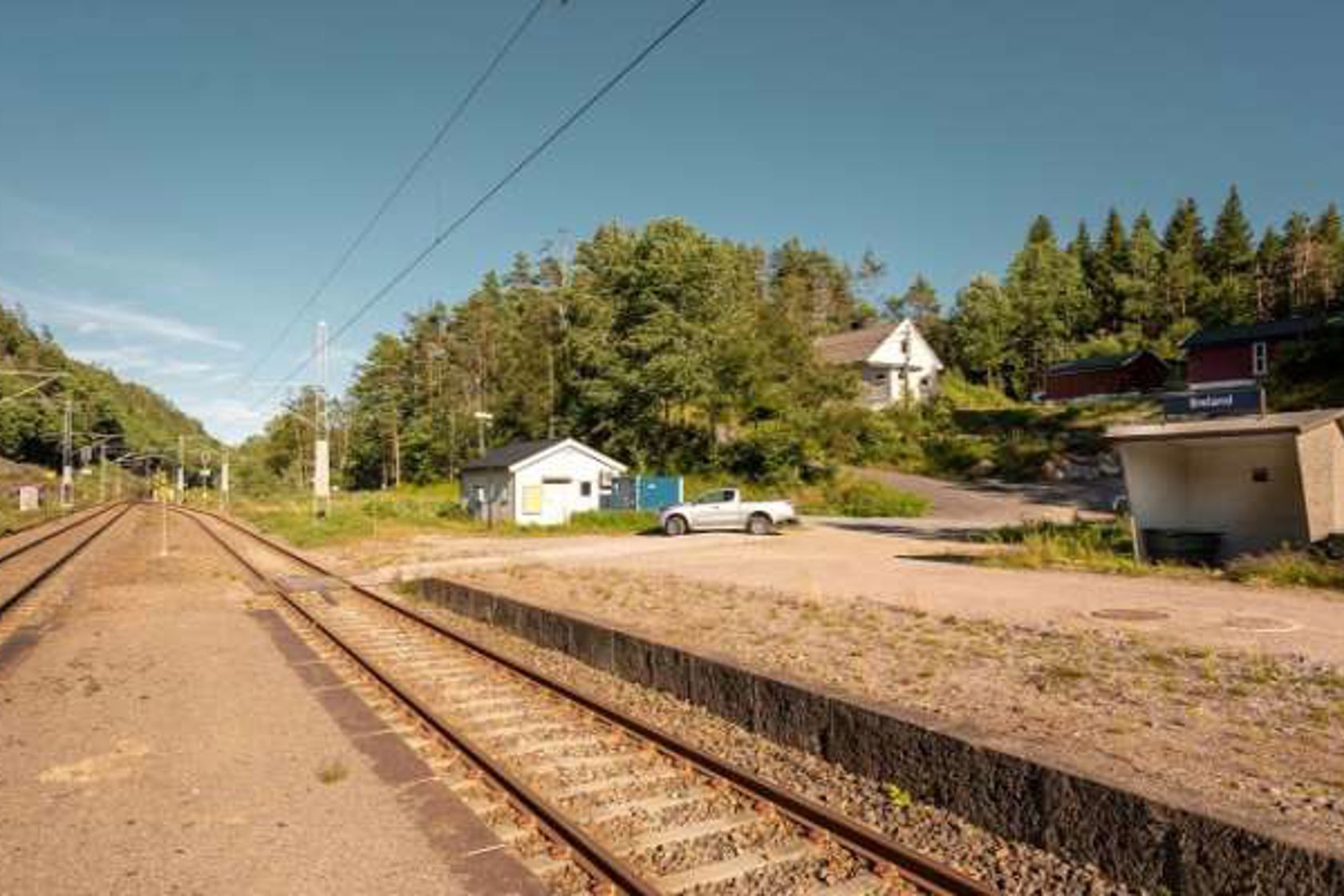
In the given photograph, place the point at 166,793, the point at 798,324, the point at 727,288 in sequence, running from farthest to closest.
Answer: the point at 727,288 → the point at 798,324 → the point at 166,793

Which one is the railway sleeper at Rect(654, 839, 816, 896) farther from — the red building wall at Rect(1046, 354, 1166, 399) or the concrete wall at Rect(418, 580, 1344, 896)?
the red building wall at Rect(1046, 354, 1166, 399)

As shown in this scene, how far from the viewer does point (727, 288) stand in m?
55.4

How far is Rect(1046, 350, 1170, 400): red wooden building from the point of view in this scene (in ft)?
207

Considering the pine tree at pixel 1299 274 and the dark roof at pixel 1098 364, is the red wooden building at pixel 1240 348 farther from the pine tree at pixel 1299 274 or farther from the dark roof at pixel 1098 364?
the pine tree at pixel 1299 274

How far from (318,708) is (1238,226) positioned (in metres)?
104

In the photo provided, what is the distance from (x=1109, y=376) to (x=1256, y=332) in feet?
42.5

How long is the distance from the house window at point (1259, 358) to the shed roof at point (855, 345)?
24257mm

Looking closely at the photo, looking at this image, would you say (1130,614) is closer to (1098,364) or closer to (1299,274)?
(1098,364)

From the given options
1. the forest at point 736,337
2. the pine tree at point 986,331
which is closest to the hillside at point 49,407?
the forest at point 736,337

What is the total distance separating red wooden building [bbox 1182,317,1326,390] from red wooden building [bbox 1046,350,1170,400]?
8.35 metres

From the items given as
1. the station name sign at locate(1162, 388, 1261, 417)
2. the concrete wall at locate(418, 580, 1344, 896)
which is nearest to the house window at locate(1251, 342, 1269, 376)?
the station name sign at locate(1162, 388, 1261, 417)

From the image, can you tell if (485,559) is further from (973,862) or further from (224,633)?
(973,862)

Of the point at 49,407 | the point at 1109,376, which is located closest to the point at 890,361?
the point at 1109,376

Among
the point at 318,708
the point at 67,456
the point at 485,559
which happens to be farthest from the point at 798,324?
the point at 67,456
